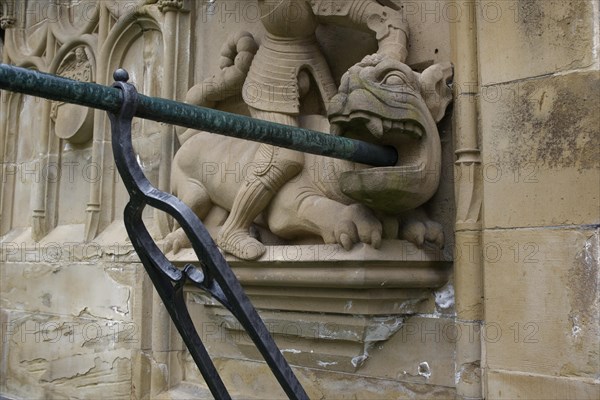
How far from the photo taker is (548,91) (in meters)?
1.62

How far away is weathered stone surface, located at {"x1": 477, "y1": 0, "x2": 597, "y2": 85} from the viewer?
5.18 feet

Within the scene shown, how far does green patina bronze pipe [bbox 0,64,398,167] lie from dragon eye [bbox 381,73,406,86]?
17 cm

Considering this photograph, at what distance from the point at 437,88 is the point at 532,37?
29cm

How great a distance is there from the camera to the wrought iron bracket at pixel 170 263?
1141 millimetres

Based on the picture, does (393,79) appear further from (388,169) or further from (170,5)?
(170,5)

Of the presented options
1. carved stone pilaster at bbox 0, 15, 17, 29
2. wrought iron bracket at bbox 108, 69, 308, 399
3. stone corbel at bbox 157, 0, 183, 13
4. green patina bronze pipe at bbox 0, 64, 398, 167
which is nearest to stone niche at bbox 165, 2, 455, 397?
green patina bronze pipe at bbox 0, 64, 398, 167

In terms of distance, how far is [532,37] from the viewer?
166 cm

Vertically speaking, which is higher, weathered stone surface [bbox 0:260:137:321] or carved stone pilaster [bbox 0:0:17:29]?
carved stone pilaster [bbox 0:0:17:29]

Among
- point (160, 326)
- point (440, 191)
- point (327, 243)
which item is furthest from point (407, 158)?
point (160, 326)

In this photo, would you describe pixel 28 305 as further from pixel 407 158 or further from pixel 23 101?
pixel 407 158

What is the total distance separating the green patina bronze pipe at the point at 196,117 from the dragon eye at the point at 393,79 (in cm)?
17

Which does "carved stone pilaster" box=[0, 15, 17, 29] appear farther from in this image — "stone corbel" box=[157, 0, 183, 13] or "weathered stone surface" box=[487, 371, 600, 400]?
"weathered stone surface" box=[487, 371, 600, 400]

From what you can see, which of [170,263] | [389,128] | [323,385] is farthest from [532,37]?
[323,385]

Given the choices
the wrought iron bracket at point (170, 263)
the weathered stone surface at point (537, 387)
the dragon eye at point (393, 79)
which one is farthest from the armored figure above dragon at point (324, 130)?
the wrought iron bracket at point (170, 263)
